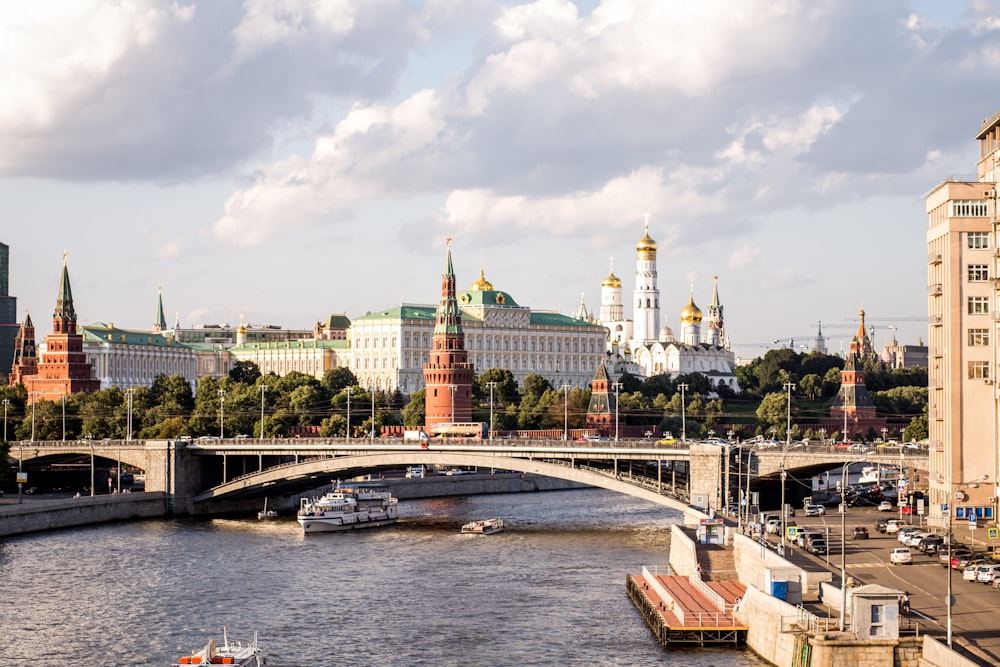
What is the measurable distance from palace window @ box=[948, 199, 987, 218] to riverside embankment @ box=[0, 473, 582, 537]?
56735 mm

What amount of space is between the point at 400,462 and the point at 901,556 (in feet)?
164

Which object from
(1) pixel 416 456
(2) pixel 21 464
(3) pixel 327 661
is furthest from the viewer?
(2) pixel 21 464

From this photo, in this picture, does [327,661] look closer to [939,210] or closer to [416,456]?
[939,210]

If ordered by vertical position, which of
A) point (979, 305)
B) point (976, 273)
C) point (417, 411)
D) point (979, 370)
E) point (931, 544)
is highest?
point (976, 273)

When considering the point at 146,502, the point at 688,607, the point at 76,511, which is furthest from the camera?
the point at 146,502

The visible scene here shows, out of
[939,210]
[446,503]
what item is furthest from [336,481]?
[939,210]

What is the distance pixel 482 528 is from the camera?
104m

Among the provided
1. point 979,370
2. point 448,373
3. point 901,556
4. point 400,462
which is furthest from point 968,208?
point 448,373

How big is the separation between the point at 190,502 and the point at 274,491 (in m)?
6.48

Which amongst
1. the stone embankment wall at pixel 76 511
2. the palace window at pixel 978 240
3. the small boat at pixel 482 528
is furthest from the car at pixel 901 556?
the stone embankment wall at pixel 76 511

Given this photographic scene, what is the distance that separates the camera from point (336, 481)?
5448 inches

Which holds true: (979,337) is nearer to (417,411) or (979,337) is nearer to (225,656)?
(225,656)

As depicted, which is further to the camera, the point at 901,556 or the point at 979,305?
the point at 979,305

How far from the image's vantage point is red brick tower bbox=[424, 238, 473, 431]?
172 m
